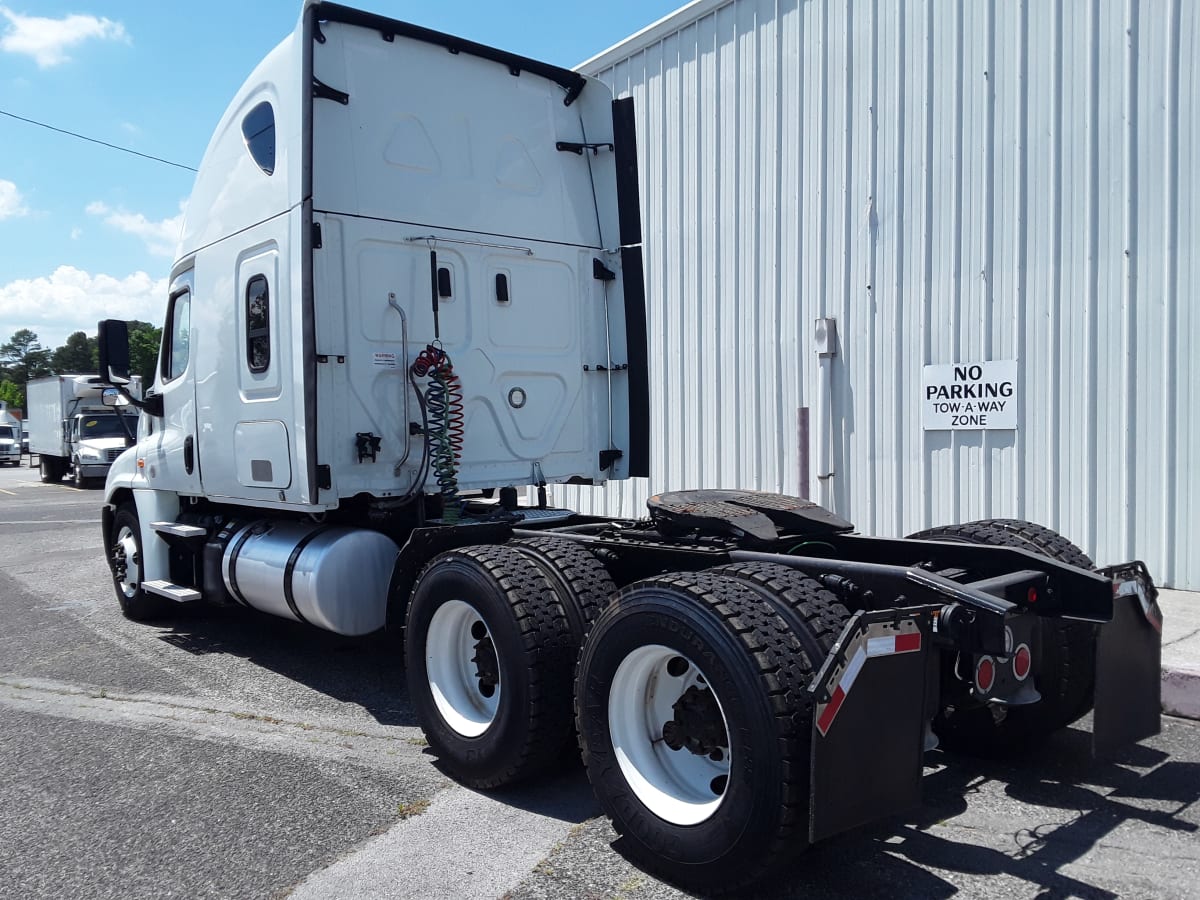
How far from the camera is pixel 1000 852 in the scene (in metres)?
3.59

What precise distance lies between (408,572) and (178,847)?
1.78 meters

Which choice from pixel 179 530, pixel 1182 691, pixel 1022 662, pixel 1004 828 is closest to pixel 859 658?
pixel 1022 662

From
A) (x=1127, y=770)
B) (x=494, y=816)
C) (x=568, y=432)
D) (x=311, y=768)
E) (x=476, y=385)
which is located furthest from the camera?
(x=568, y=432)

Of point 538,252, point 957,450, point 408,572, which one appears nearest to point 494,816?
point 408,572

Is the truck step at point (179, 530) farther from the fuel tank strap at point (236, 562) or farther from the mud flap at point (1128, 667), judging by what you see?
the mud flap at point (1128, 667)

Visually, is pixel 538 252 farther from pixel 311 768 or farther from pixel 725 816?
pixel 725 816

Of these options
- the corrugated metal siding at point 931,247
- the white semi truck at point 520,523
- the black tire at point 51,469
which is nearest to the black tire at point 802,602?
the white semi truck at point 520,523

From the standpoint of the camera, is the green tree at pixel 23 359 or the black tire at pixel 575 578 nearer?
the black tire at pixel 575 578

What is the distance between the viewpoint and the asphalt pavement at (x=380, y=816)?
346 centimetres

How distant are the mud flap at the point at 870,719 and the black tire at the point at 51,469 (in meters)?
33.8

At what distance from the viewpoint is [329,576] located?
18.5 ft

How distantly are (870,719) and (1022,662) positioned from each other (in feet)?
2.91

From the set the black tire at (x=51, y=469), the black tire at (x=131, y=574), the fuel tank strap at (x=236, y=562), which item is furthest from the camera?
the black tire at (x=51, y=469)

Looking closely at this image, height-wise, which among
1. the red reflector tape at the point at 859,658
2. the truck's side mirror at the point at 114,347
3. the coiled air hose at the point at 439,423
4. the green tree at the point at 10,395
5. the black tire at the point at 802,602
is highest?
the green tree at the point at 10,395
